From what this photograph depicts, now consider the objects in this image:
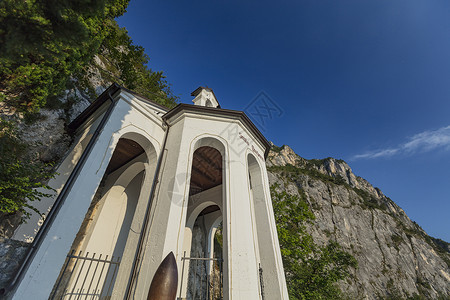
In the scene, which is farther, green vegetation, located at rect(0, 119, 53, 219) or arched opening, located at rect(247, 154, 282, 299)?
arched opening, located at rect(247, 154, 282, 299)

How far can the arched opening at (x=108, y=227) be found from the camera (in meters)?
6.66

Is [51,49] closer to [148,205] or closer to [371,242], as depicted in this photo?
[148,205]

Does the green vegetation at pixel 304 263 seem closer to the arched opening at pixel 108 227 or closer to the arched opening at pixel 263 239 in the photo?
the arched opening at pixel 263 239

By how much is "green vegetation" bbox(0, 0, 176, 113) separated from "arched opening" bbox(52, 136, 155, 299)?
→ 287cm

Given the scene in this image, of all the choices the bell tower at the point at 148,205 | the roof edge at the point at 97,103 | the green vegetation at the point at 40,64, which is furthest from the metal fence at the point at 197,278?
the roof edge at the point at 97,103

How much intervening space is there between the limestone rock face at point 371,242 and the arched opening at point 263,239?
4219 cm

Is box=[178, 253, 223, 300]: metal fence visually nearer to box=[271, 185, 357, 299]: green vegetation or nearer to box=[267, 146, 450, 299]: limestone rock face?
box=[271, 185, 357, 299]: green vegetation

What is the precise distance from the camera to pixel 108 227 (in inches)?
299

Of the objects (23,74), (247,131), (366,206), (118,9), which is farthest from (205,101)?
(366,206)

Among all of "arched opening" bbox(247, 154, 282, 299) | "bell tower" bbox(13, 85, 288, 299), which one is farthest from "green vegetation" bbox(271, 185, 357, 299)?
"bell tower" bbox(13, 85, 288, 299)

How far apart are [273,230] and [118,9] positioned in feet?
38.9

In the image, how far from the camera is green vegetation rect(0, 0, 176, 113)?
7.40 feet

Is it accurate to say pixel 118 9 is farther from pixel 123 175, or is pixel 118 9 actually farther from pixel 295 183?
pixel 295 183

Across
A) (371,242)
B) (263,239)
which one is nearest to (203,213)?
(263,239)
